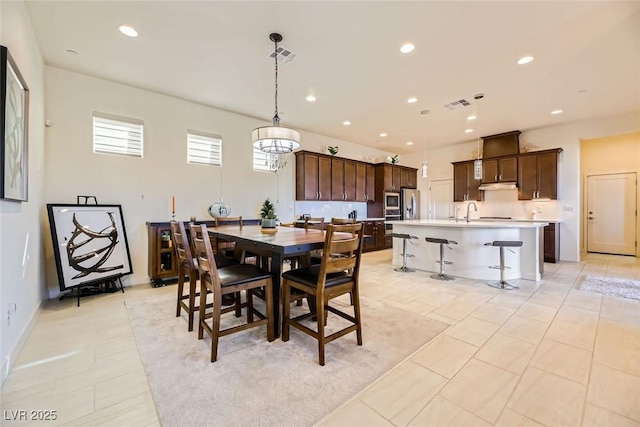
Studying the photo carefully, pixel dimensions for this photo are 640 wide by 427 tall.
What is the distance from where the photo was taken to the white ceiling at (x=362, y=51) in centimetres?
246

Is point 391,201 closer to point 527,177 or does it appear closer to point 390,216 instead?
point 390,216

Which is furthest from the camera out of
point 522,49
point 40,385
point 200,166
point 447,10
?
point 200,166

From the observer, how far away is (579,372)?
1804 millimetres

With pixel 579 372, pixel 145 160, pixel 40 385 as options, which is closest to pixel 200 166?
pixel 145 160

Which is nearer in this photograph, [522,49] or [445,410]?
[445,410]

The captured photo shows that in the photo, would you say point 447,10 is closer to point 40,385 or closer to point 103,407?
point 103,407

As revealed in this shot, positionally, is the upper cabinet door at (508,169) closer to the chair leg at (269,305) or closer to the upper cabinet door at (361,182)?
the upper cabinet door at (361,182)

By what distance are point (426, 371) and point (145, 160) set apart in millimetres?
4544

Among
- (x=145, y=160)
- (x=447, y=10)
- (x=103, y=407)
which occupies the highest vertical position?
(x=447, y=10)

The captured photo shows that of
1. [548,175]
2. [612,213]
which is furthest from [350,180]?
[612,213]

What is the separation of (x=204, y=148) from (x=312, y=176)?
7.55ft

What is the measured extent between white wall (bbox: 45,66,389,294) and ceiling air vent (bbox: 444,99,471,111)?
362 centimetres

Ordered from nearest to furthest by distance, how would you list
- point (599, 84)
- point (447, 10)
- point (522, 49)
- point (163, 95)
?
point (447, 10) → point (522, 49) → point (599, 84) → point (163, 95)

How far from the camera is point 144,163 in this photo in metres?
4.04
